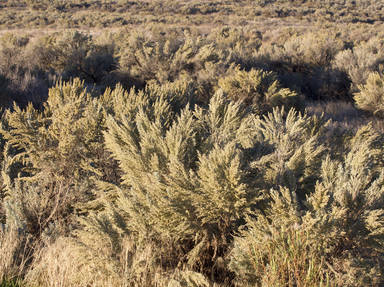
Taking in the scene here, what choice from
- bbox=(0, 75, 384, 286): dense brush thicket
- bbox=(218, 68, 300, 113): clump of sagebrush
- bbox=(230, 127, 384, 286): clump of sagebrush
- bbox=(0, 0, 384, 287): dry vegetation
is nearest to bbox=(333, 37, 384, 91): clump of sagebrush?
bbox=(218, 68, 300, 113): clump of sagebrush

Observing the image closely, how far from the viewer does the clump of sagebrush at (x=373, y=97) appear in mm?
8428

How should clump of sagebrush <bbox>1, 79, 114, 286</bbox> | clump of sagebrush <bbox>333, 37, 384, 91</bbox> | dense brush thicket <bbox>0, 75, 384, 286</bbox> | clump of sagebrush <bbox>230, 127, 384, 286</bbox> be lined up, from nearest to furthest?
clump of sagebrush <bbox>230, 127, 384, 286</bbox>
dense brush thicket <bbox>0, 75, 384, 286</bbox>
clump of sagebrush <bbox>1, 79, 114, 286</bbox>
clump of sagebrush <bbox>333, 37, 384, 91</bbox>

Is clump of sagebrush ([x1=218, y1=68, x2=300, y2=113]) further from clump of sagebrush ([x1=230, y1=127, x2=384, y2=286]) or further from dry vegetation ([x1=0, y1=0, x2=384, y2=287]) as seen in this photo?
clump of sagebrush ([x1=230, y1=127, x2=384, y2=286])

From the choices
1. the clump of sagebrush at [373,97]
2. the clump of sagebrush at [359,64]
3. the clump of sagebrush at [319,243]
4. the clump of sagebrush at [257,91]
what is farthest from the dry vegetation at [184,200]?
the clump of sagebrush at [359,64]

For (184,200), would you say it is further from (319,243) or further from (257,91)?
(257,91)

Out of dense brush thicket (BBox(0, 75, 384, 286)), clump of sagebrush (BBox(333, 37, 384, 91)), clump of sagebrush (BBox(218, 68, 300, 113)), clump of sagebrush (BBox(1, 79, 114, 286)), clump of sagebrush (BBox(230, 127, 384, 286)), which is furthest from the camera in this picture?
clump of sagebrush (BBox(333, 37, 384, 91))

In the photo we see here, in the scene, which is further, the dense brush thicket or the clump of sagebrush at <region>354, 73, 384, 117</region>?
the clump of sagebrush at <region>354, 73, 384, 117</region>

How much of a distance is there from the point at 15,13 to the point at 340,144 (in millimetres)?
38726

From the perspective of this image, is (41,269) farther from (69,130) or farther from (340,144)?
(340,144)

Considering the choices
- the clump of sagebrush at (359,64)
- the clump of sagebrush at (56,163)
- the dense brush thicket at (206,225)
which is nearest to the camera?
the dense brush thicket at (206,225)

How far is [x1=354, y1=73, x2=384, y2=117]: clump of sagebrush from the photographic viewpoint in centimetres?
843

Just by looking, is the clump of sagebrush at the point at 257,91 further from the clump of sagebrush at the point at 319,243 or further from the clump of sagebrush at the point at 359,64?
the clump of sagebrush at the point at 319,243

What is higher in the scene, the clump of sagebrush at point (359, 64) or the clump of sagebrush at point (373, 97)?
the clump of sagebrush at point (359, 64)

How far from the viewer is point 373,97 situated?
27.9ft
